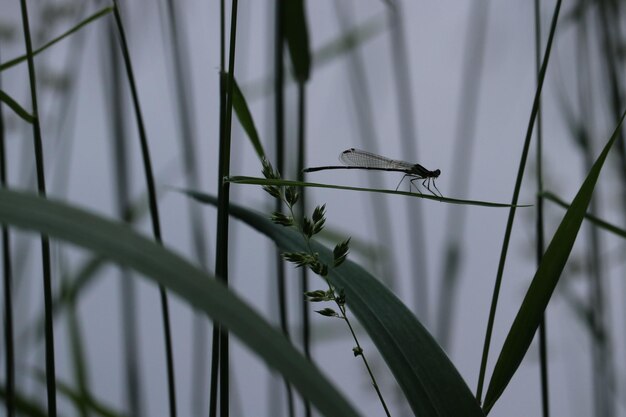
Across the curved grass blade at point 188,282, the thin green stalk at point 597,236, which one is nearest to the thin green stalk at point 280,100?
the curved grass blade at point 188,282

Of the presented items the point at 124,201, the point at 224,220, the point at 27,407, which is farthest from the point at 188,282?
the point at 124,201

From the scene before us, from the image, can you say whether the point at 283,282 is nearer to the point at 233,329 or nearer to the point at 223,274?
the point at 223,274

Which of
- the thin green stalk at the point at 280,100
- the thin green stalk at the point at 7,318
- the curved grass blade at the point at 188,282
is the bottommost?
the curved grass blade at the point at 188,282

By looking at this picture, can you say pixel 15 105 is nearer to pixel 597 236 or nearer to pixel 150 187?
pixel 150 187

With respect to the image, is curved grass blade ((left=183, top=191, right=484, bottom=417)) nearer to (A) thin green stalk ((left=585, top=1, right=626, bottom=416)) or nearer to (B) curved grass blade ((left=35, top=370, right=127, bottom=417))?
(B) curved grass blade ((left=35, top=370, right=127, bottom=417))

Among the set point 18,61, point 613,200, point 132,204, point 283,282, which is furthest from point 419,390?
point 613,200

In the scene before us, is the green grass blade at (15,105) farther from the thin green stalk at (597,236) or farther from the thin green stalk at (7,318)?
the thin green stalk at (597,236)
